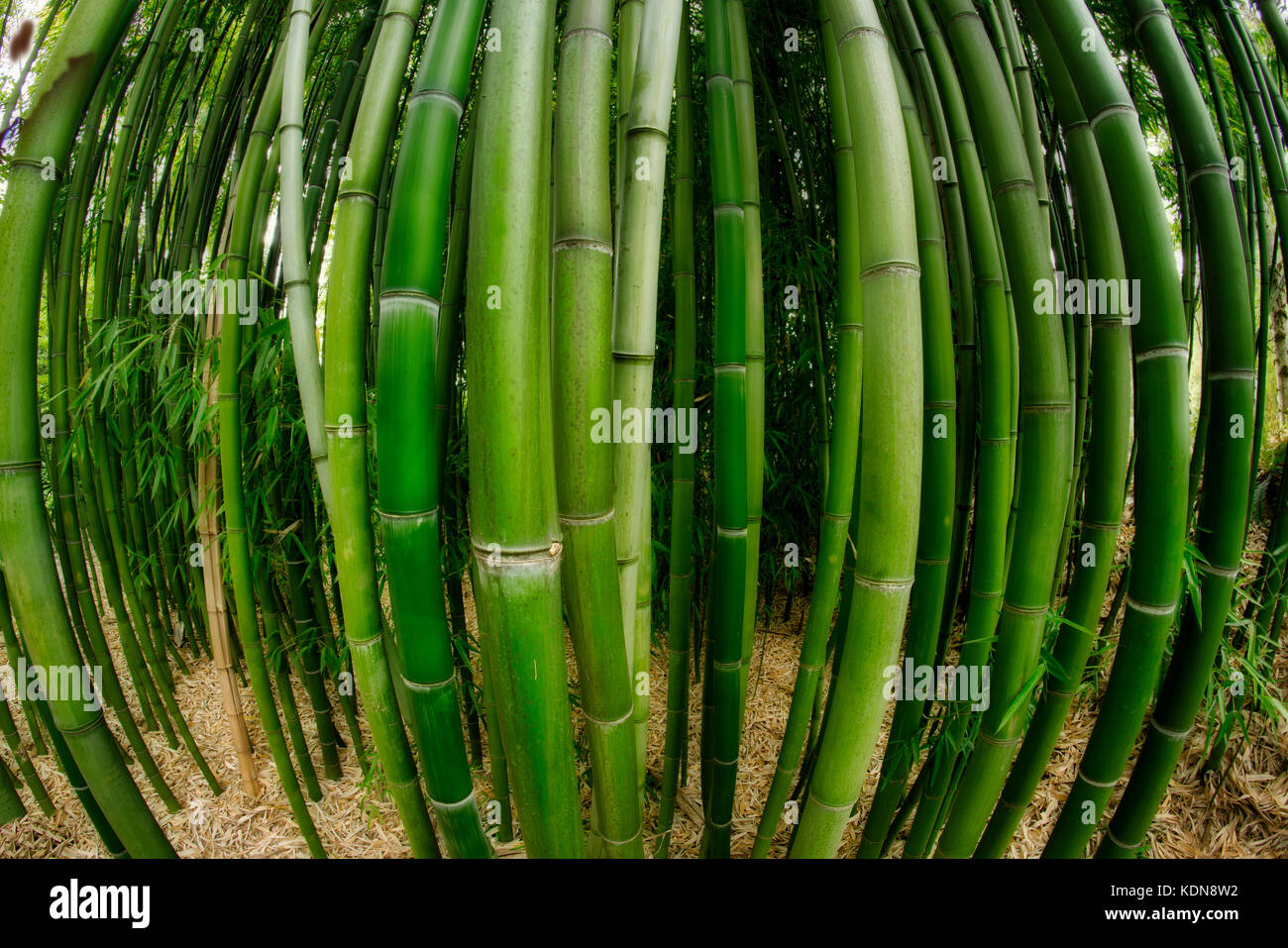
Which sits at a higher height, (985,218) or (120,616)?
(985,218)

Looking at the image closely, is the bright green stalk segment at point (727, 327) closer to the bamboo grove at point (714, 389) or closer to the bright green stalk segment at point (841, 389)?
the bamboo grove at point (714, 389)

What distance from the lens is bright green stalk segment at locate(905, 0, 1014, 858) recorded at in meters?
0.86

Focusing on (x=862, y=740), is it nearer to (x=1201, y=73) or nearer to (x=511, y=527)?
(x=511, y=527)

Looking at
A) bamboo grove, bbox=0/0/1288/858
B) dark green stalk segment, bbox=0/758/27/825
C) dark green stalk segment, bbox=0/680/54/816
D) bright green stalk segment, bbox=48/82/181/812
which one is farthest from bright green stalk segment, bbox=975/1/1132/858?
dark green stalk segment, bbox=0/680/54/816

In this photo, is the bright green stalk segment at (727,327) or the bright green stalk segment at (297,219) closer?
the bright green stalk segment at (297,219)

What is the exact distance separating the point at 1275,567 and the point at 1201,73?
1762 mm

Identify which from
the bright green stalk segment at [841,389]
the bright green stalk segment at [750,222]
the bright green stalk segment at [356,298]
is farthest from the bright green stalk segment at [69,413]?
the bright green stalk segment at [841,389]

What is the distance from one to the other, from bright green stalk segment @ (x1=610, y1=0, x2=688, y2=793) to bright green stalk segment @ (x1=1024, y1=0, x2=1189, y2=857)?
0.43 m

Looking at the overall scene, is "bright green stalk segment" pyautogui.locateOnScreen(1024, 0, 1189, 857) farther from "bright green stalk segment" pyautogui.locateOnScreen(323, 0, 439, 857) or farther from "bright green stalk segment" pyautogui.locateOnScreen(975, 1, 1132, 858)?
"bright green stalk segment" pyautogui.locateOnScreen(323, 0, 439, 857)

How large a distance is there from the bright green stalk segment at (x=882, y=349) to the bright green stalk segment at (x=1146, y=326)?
21 cm

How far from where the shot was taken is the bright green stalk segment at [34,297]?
610mm

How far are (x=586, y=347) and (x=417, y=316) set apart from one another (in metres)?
0.17
